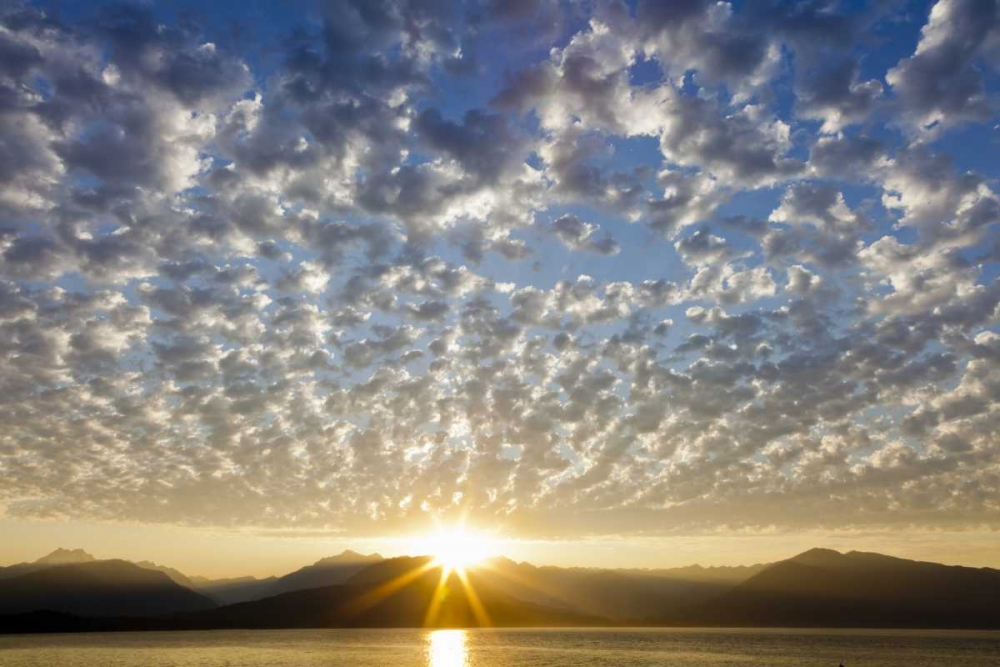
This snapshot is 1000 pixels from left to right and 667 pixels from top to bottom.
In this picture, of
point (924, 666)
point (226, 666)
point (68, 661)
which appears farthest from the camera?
point (924, 666)

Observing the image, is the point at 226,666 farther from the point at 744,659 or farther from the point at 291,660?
the point at 744,659

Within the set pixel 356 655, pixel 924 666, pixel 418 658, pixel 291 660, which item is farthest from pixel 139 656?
pixel 924 666

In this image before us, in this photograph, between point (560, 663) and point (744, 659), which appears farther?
point (744, 659)

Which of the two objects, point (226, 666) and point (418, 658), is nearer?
point (226, 666)

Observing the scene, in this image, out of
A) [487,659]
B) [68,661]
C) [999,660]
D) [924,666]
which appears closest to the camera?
[68,661]

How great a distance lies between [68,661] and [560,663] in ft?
355

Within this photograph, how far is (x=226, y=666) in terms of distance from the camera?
152250mm

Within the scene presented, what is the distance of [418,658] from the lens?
623 feet

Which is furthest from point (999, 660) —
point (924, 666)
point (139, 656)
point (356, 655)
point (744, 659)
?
point (139, 656)

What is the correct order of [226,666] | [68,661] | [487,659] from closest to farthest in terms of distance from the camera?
[226,666] → [68,661] → [487,659]

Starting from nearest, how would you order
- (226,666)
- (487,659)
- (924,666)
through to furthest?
1. (226,666)
2. (924,666)
3. (487,659)

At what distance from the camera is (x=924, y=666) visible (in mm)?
174500

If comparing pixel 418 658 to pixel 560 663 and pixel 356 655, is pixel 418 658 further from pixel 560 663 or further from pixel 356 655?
pixel 560 663

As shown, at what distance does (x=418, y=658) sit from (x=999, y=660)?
15307 cm
